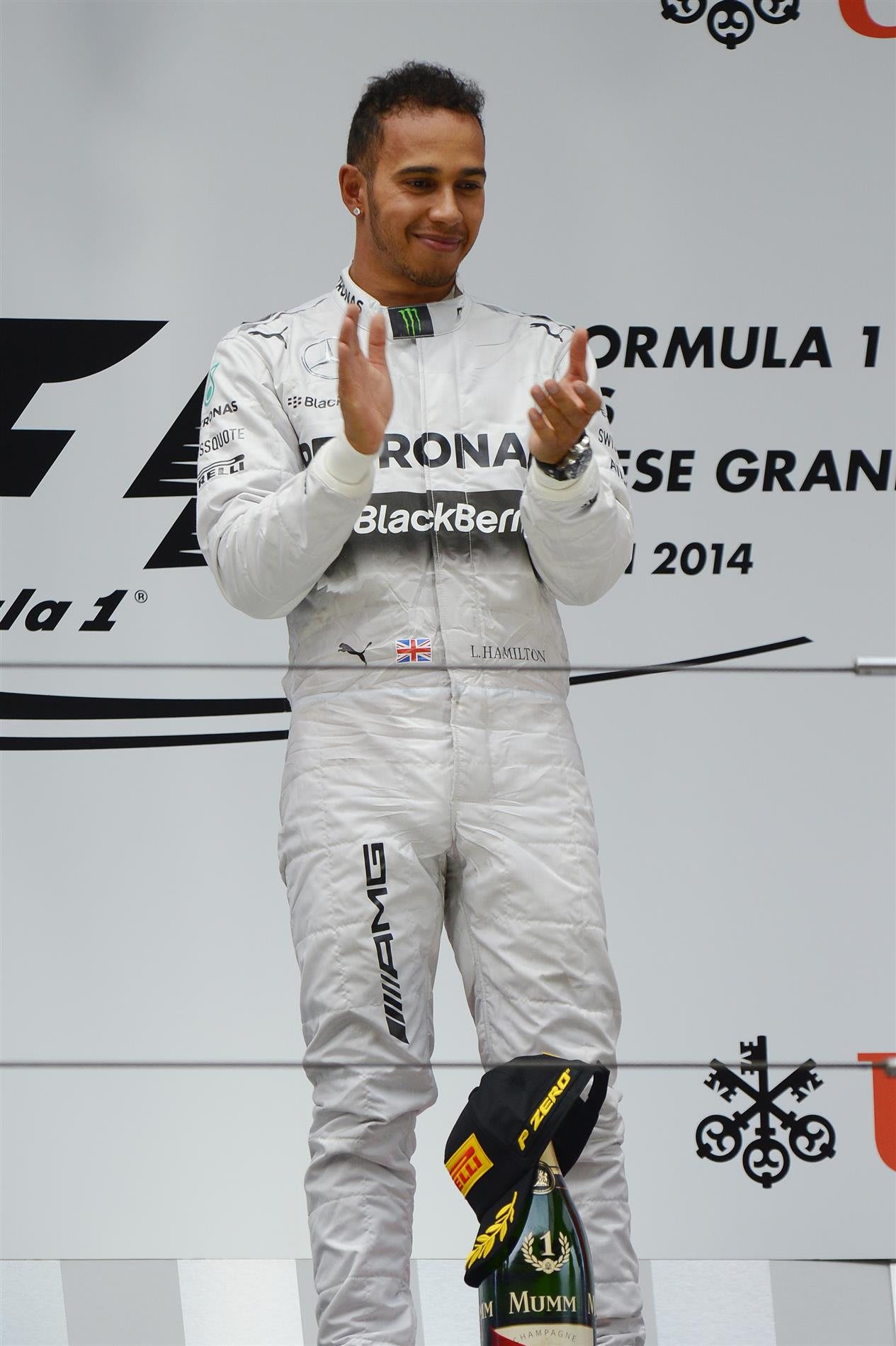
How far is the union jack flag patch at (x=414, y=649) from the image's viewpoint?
133 centimetres

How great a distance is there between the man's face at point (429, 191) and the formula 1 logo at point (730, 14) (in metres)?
0.71

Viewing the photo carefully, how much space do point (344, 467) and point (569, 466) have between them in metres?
0.16

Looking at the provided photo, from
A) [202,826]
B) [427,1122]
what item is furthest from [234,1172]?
[202,826]

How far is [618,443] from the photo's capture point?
203cm

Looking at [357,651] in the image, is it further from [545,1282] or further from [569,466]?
[545,1282]

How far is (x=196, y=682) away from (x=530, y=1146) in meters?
1.10

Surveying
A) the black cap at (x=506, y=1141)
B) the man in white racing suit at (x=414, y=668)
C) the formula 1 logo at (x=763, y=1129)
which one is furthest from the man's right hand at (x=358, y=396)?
the formula 1 logo at (x=763, y=1129)

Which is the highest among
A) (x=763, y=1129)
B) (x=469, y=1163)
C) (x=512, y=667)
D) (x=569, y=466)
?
(x=569, y=466)

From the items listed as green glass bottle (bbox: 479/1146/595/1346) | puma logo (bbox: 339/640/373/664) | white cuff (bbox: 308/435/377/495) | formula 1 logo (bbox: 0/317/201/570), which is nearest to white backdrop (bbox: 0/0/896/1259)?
formula 1 logo (bbox: 0/317/201/570)

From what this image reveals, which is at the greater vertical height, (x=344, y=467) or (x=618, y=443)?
(x=618, y=443)

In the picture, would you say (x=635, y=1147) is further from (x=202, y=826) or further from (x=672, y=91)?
(x=672, y=91)

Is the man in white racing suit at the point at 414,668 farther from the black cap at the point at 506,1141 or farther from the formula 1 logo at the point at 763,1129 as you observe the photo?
the formula 1 logo at the point at 763,1129

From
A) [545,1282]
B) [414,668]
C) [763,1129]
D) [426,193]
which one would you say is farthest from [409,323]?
[763,1129]

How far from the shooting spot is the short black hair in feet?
4.74
